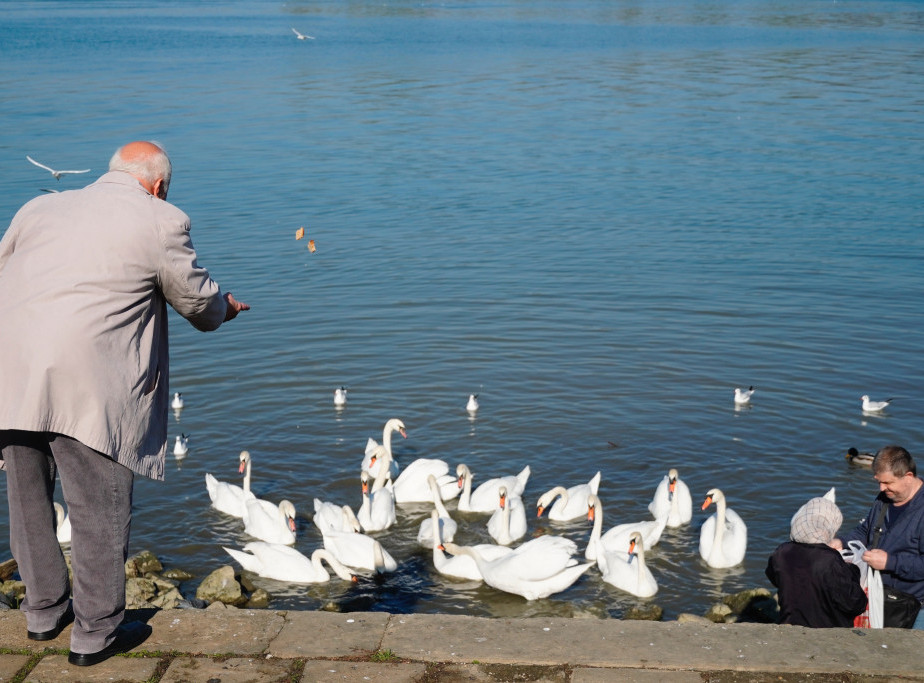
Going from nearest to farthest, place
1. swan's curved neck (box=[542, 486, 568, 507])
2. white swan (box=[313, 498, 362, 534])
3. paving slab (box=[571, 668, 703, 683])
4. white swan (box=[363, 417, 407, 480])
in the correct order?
paving slab (box=[571, 668, 703, 683]), white swan (box=[313, 498, 362, 534]), swan's curved neck (box=[542, 486, 568, 507]), white swan (box=[363, 417, 407, 480])

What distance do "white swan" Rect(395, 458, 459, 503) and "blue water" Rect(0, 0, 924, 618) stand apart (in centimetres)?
30

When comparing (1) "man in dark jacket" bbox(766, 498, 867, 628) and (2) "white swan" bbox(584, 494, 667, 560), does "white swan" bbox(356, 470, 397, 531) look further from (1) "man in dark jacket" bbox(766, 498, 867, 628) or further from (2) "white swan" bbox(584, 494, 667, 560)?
(1) "man in dark jacket" bbox(766, 498, 867, 628)

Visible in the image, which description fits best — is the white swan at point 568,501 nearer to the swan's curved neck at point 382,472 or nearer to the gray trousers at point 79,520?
the swan's curved neck at point 382,472

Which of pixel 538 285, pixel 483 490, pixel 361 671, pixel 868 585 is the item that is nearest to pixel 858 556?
pixel 868 585

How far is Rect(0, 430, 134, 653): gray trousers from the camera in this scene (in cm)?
472

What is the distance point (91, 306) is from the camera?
15.0 ft

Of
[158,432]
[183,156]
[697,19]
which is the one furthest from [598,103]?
[697,19]

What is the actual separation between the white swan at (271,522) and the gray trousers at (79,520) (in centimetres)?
525

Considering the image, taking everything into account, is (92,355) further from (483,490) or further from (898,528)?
(483,490)

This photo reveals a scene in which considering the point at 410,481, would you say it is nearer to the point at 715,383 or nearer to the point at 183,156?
the point at 715,383

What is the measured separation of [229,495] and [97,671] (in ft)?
18.9

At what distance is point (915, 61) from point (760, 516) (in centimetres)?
4444

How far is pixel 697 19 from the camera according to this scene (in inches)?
3216

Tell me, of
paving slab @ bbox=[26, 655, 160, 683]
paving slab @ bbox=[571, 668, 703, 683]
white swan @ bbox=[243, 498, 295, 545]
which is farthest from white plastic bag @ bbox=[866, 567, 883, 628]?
white swan @ bbox=[243, 498, 295, 545]
